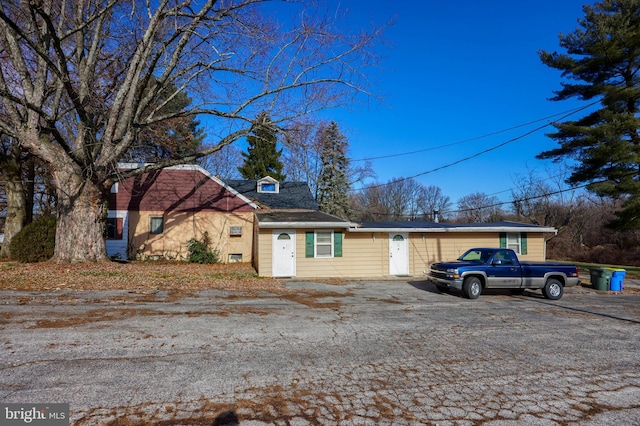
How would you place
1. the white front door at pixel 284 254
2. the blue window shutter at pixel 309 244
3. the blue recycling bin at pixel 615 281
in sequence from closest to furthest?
1. the blue recycling bin at pixel 615 281
2. the white front door at pixel 284 254
3. the blue window shutter at pixel 309 244

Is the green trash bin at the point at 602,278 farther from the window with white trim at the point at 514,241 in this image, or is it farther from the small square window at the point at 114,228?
the small square window at the point at 114,228

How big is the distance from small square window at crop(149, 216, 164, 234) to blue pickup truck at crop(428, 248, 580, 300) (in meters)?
15.4

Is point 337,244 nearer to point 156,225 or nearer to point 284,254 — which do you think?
point 284,254

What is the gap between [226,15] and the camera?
12.4 meters

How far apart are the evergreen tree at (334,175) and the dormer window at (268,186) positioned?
9807mm

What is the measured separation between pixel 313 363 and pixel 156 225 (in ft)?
58.1

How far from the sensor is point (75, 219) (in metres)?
13.6

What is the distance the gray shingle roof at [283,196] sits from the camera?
2303cm

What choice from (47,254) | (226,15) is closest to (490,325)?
(226,15)

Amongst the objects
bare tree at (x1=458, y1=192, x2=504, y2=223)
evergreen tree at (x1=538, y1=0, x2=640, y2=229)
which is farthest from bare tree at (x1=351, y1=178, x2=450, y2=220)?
evergreen tree at (x1=538, y1=0, x2=640, y2=229)

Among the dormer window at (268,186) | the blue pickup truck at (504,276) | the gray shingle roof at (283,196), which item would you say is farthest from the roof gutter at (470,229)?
the dormer window at (268,186)

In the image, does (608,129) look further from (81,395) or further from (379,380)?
(81,395)

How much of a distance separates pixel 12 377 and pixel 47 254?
1467cm

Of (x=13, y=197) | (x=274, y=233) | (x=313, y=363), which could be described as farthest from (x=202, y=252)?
(x=313, y=363)
